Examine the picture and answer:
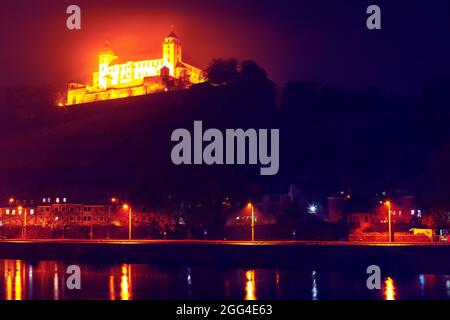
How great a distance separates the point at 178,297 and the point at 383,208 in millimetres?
45246

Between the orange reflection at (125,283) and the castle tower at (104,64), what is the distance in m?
113

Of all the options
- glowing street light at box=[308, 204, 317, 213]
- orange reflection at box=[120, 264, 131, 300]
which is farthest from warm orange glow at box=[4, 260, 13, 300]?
glowing street light at box=[308, 204, 317, 213]

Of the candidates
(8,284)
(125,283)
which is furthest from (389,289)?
(8,284)

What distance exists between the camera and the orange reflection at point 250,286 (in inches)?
1816

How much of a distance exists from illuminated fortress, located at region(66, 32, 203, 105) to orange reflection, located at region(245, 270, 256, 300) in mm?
102373

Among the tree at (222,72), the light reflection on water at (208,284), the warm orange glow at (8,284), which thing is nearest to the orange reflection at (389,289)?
the light reflection on water at (208,284)

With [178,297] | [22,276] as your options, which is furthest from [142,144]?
[178,297]

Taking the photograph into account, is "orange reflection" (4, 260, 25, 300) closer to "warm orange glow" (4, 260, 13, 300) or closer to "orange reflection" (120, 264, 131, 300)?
"warm orange glow" (4, 260, 13, 300)

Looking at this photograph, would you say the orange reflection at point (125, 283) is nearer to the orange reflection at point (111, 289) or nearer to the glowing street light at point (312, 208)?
the orange reflection at point (111, 289)

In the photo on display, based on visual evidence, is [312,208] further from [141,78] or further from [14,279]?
[141,78]

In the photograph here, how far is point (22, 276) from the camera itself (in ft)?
192

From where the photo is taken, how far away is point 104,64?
6865 inches

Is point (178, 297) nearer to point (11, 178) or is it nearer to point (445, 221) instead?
point (445, 221)

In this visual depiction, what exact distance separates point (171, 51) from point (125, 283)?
114925 mm
